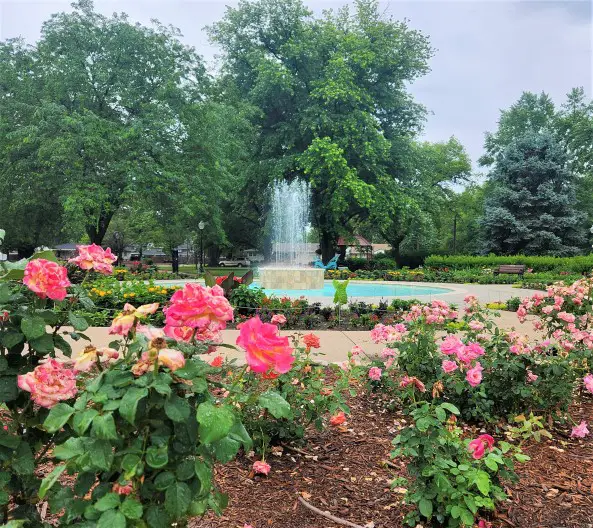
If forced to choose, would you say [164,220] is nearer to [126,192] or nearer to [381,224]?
[126,192]

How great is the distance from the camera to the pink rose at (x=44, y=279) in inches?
58.9

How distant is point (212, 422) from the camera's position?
116 cm

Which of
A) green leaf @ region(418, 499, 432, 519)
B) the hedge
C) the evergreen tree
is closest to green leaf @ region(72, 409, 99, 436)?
green leaf @ region(418, 499, 432, 519)

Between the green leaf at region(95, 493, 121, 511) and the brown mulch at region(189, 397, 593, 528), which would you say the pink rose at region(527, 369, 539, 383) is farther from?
the green leaf at region(95, 493, 121, 511)

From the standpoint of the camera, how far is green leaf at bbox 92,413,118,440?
1.12 meters

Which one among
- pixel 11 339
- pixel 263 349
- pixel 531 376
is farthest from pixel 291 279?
pixel 263 349

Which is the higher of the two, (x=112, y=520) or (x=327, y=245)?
(x=327, y=245)

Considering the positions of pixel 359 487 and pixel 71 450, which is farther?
pixel 359 487

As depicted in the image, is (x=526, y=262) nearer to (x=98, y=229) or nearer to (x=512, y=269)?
(x=512, y=269)

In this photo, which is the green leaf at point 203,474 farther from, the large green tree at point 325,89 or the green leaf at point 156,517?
the large green tree at point 325,89

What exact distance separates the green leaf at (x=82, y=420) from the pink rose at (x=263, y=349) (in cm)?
39

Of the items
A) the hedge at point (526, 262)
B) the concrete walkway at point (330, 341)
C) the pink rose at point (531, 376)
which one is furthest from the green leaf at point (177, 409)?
the hedge at point (526, 262)

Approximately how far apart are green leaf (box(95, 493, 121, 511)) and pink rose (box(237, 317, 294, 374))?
0.46 metres

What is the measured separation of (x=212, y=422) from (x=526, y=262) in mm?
25775
